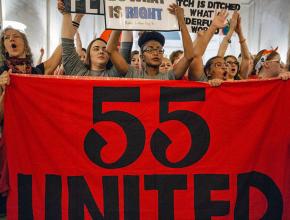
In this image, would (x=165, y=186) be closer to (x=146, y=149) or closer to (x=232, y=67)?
(x=146, y=149)

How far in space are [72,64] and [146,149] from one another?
0.76 meters

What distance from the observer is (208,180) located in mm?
2375

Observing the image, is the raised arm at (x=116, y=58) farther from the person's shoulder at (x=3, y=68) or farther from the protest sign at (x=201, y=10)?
the protest sign at (x=201, y=10)

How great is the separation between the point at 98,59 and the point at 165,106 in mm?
639

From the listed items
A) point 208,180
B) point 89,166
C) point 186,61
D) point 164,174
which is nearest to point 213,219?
point 208,180

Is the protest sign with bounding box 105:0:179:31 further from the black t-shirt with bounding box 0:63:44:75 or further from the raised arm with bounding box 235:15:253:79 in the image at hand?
the raised arm with bounding box 235:15:253:79

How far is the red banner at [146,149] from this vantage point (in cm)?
232

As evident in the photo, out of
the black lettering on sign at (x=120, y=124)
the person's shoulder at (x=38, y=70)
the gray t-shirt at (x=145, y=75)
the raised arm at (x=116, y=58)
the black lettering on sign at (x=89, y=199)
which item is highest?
the raised arm at (x=116, y=58)

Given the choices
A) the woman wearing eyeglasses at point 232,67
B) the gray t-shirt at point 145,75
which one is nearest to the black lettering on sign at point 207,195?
the gray t-shirt at point 145,75

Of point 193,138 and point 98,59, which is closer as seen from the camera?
point 193,138

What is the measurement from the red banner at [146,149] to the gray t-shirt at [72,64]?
0.25 meters

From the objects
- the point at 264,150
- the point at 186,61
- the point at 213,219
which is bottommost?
the point at 213,219

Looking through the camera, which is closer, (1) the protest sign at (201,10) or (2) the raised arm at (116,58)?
(2) the raised arm at (116,58)

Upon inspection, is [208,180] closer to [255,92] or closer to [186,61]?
[255,92]
